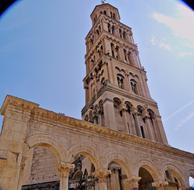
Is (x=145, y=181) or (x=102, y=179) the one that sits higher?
(x=145, y=181)

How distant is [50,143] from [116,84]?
12925mm

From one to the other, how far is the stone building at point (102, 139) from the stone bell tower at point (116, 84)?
9 cm

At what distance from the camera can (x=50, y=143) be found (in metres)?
10.4

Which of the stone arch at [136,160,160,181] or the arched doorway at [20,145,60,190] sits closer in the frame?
the stone arch at [136,160,160,181]

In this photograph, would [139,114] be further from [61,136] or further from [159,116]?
[61,136]

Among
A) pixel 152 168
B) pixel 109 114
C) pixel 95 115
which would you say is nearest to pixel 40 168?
pixel 95 115

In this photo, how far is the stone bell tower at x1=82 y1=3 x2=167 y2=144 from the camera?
2041 cm

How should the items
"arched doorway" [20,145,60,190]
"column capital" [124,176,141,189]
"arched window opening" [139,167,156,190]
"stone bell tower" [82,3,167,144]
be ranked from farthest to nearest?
1. "stone bell tower" [82,3,167,144]
2. "arched doorway" [20,145,60,190]
3. "arched window opening" [139,167,156,190]
4. "column capital" [124,176,141,189]

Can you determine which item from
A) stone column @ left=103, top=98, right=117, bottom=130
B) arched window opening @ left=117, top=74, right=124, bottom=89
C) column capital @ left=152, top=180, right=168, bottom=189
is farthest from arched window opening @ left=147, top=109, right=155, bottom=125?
column capital @ left=152, top=180, right=168, bottom=189

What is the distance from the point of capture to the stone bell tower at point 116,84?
66.9ft

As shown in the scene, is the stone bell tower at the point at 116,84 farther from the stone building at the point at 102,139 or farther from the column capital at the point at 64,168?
the column capital at the point at 64,168

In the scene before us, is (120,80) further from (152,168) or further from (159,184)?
(159,184)

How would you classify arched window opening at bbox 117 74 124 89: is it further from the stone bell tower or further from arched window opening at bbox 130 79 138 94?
arched window opening at bbox 130 79 138 94

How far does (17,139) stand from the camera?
9.61 metres
